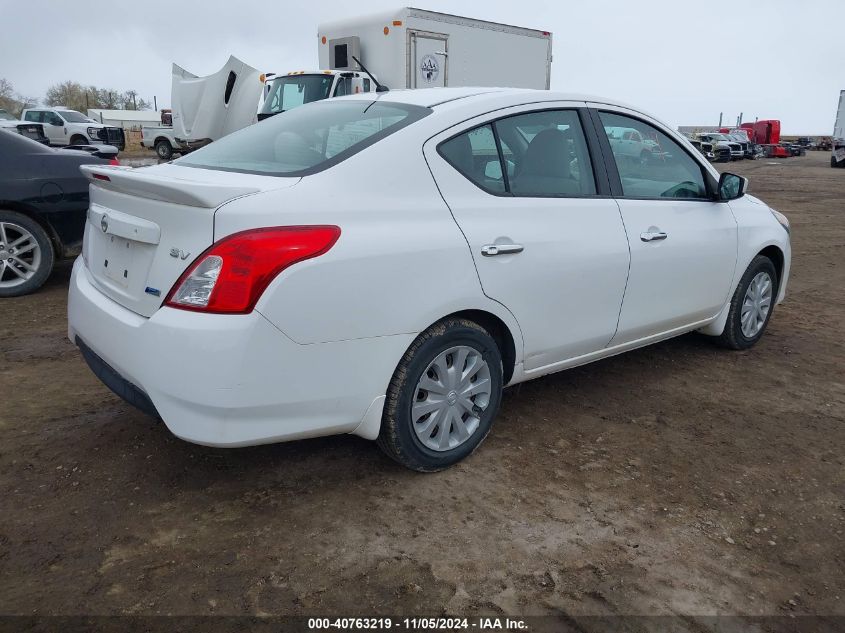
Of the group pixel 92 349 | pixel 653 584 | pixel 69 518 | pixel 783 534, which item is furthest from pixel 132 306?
pixel 783 534

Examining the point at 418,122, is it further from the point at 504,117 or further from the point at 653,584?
the point at 653,584

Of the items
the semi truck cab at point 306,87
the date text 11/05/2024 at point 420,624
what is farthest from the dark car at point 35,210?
the semi truck cab at point 306,87

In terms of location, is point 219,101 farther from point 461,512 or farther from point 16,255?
point 461,512

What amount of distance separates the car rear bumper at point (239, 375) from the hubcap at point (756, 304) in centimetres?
294

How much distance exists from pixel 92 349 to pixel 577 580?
2112mm

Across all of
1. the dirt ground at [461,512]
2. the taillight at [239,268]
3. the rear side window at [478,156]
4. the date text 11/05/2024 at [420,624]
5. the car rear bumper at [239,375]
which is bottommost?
the date text 11/05/2024 at [420,624]

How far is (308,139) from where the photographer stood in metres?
3.13

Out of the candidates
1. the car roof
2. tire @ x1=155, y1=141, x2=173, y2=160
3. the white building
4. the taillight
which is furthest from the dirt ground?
the white building

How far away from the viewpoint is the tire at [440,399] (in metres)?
2.81

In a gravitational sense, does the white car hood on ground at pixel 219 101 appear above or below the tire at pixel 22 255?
above

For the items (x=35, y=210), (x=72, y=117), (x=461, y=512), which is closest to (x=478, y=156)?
(x=461, y=512)

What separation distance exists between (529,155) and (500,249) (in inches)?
23.4

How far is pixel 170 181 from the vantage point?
256 centimetres

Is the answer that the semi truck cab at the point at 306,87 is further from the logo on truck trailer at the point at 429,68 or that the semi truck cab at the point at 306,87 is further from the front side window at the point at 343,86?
the logo on truck trailer at the point at 429,68
